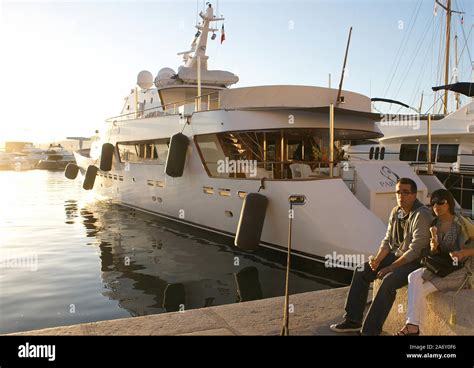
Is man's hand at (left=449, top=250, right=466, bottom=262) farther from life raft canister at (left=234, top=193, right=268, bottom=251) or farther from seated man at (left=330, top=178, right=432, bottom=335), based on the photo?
life raft canister at (left=234, top=193, right=268, bottom=251)

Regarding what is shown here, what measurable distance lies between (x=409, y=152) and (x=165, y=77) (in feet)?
38.1

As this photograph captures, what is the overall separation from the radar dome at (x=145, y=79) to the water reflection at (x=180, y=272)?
8.38m

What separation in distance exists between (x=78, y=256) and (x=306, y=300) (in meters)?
6.64

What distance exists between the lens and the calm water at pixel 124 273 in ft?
21.5

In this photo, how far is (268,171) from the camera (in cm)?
1070

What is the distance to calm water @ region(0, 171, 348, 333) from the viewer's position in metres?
6.55

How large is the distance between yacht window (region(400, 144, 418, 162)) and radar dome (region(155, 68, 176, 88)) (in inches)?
432

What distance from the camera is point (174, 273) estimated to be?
8344 millimetres

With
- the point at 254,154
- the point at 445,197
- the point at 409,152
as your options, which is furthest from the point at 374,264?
the point at 409,152

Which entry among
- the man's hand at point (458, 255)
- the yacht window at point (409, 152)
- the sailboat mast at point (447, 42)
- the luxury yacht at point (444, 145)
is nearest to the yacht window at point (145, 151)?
the luxury yacht at point (444, 145)

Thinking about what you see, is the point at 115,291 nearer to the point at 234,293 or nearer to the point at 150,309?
the point at 150,309

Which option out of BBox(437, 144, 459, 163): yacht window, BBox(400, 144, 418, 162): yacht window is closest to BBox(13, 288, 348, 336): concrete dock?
BBox(437, 144, 459, 163): yacht window

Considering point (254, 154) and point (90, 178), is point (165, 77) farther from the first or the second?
point (254, 154)
